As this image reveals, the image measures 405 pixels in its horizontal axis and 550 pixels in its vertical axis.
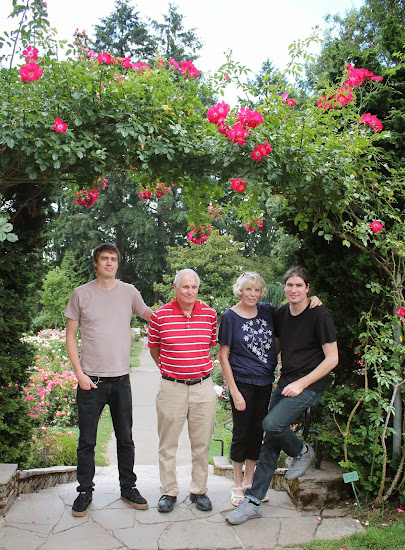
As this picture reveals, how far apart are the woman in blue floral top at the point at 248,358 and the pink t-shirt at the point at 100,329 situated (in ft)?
2.02

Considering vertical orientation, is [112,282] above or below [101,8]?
below

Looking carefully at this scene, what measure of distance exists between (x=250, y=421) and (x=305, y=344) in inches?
23.5

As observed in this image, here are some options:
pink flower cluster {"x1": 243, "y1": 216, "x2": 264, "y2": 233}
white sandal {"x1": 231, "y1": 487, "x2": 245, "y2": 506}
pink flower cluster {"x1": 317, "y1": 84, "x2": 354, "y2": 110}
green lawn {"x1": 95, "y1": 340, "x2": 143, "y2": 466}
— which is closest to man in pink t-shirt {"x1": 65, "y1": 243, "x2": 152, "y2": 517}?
white sandal {"x1": 231, "y1": 487, "x2": 245, "y2": 506}

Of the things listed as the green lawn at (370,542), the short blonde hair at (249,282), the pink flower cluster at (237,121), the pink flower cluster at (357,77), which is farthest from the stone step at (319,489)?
the pink flower cluster at (357,77)

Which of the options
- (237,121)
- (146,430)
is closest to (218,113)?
(237,121)

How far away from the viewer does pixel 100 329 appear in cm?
288

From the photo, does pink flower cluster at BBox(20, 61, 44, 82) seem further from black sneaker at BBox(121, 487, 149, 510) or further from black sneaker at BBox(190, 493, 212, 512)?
black sneaker at BBox(190, 493, 212, 512)

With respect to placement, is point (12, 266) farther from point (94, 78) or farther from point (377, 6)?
point (377, 6)

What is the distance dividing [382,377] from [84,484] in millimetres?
1939

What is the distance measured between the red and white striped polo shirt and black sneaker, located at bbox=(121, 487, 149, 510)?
817mm

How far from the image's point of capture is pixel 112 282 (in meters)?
2.99

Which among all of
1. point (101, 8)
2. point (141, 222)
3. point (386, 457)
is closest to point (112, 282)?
point (386, 457)

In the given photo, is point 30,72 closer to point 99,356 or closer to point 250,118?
point 250,118

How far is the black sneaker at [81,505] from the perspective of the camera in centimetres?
287
